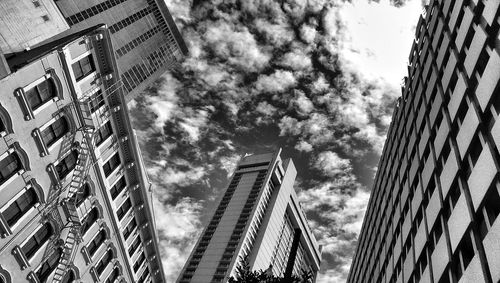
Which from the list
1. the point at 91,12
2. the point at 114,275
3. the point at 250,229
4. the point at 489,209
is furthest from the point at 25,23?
the point at 250,229

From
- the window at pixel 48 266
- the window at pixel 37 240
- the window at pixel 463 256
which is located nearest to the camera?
the window at pixel 463 256

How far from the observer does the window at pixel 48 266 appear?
2359 cm

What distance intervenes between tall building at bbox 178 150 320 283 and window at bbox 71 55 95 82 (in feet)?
396

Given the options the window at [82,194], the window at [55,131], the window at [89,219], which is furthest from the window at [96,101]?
the window at [89,219]

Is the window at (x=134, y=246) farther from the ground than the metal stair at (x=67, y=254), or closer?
farther from the ground

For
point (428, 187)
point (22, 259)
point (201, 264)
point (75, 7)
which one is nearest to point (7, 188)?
point (22, 259)

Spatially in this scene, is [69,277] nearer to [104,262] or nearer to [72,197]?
[104,262]

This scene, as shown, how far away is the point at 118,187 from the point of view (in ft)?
106

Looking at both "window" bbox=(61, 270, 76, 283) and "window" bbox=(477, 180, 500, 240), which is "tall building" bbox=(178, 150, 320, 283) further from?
"window" bbox=(477, 180, 500, 240)

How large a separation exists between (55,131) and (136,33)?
92.0 m

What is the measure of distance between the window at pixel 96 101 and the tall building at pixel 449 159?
22.9m

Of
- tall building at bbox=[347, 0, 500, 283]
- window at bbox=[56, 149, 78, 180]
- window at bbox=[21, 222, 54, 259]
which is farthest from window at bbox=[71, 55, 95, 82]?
tall building at bbox=[347, 0, 500, 283]

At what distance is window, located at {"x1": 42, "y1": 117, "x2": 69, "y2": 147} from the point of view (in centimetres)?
2362

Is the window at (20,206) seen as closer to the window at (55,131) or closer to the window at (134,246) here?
the window at (55,131)
